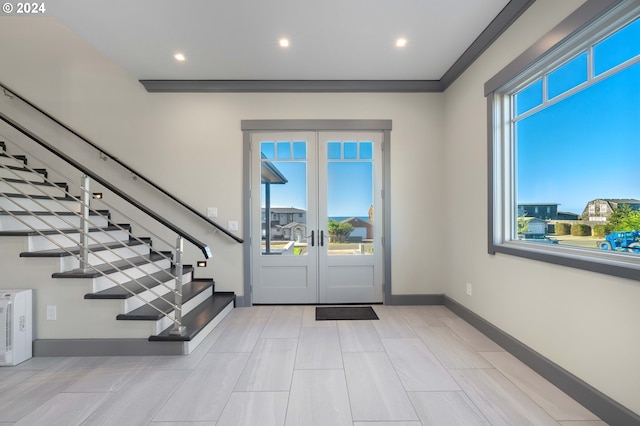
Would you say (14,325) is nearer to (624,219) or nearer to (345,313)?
(345,313)

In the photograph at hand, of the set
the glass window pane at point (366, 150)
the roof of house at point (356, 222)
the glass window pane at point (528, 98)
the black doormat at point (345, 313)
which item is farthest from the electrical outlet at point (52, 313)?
the glass window pane at point (528, 98)

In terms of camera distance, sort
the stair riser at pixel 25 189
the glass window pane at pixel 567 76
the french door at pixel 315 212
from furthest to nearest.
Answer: the french door at pixel 315 212 → the stair riser at pixel 25 189 → the glass window pane at pixel 567 76

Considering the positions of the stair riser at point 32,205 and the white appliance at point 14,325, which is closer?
the white appliance at point 14,325

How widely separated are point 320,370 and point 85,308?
6.87 feet

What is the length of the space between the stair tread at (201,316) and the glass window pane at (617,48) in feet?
12.0

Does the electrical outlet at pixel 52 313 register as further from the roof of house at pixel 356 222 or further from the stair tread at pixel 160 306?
the roof of house at pixel 356 222

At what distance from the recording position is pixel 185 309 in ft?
10.7

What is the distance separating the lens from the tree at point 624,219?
177 centimetres

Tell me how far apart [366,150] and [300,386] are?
118 inches

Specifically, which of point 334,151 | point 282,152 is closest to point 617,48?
point 334,151

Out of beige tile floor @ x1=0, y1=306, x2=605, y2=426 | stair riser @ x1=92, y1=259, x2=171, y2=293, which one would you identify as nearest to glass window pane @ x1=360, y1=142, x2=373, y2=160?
beige tile floor @ x1=0, y1=306, x2=605, y2=426

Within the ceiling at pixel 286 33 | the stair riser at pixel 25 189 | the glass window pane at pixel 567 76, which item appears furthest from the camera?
the stair riser at pixel 25 189

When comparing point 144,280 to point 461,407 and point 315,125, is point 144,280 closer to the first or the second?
point 315,125

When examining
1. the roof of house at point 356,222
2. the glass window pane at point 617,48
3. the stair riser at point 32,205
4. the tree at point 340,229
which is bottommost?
the tree at point 340,229
